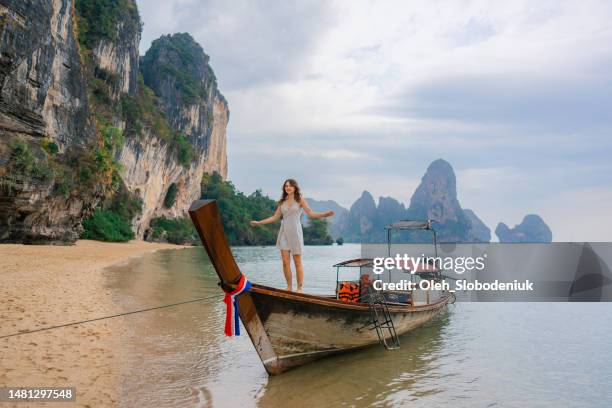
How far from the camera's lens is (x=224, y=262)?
5188 mm

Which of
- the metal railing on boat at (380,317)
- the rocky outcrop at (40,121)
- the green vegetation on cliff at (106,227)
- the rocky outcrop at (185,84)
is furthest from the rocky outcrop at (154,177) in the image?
the metal railing on boat at (380,317)

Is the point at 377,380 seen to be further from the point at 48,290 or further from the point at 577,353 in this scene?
the point at 48,290

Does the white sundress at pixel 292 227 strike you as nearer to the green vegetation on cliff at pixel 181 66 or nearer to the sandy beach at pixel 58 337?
the sandy beach at pixel 58 337

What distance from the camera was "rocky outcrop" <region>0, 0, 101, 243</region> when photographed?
17844mm

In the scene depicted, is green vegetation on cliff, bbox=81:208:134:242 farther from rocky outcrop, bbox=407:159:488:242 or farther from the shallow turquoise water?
rocky outcrop, bbox=407:159:488:242

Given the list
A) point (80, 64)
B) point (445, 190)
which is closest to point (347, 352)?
point (80, 64)

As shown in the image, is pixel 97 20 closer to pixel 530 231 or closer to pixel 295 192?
pixel 295 192

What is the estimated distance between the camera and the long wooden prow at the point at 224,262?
475cm

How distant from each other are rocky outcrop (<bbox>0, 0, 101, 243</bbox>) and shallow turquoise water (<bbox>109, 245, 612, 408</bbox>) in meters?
10.9

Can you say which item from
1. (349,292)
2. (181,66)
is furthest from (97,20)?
(349,292)

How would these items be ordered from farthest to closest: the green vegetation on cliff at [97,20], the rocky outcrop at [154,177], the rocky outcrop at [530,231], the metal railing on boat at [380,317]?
the rocky outcrop at [530,231]
the rocky outcrop at [154,177]
the green vegetation on cliff at [97,20]
the metal railing on boat at [380,317]

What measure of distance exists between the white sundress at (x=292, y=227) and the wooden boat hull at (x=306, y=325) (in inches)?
29.1

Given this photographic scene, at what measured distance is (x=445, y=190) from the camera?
599 feet

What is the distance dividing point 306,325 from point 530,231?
624 ft
